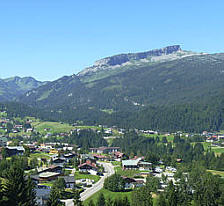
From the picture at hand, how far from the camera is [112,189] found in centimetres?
9506

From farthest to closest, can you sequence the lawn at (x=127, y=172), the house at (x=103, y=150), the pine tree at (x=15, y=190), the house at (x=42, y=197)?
the house at (x=103, y=150), the lawn at (x=127, y=172), the house at (x=42, y=197), the pine tree at (x=15, y=190)

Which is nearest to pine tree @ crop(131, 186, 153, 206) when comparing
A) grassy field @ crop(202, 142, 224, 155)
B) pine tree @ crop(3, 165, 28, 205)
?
pine tree @ crop(3, 165, 28, 205)

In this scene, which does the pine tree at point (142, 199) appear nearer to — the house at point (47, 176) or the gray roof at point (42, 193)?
the gray roof at point (42, 193)

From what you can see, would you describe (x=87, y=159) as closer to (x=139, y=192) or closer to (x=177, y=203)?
(x=139, y=192)

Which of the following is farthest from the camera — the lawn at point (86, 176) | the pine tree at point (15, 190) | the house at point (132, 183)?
the lawn at point (86, 176)

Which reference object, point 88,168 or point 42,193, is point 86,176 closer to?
point 88,168

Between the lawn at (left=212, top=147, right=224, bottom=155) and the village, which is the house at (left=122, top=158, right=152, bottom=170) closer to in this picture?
the village

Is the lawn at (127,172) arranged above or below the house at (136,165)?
below

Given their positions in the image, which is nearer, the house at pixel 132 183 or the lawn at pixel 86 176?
the house at pixel 132 183

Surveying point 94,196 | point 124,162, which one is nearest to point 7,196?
point 94,196

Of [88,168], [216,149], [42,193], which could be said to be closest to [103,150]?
[216,149]

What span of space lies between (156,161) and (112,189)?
149 feet

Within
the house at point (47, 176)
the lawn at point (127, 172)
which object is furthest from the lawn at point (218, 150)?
the house at point (47, 176)

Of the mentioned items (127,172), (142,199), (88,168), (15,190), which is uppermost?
(15,190)
